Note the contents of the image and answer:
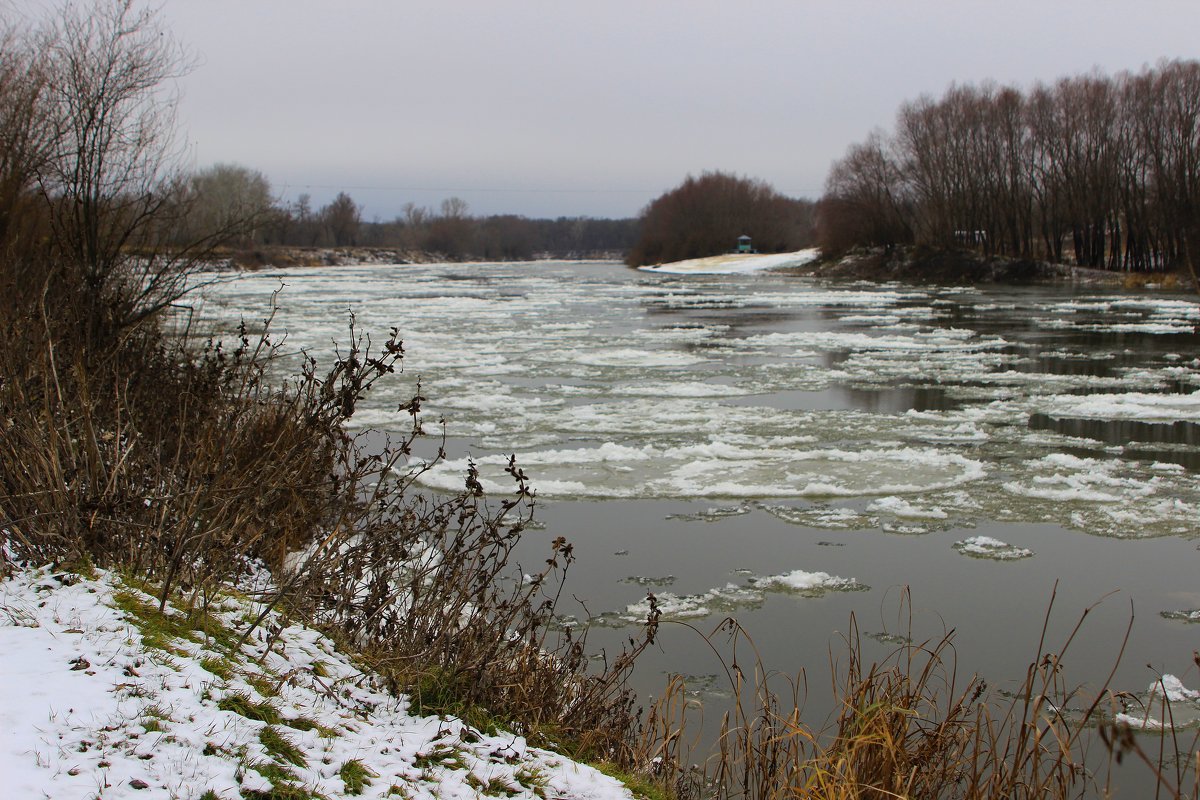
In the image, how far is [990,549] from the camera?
7.62 meters

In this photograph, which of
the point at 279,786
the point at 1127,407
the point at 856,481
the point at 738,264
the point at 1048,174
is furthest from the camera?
the point at 738,264

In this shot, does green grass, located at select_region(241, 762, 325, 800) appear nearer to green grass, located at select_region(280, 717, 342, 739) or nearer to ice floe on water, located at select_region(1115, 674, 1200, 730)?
green grass, located at select_region(280, 717, 342, 739)

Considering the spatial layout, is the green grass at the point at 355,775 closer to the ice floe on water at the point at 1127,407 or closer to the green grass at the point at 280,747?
the green grass at the point at 280,747

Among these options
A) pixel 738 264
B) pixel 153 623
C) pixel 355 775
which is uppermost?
pixel 738 264

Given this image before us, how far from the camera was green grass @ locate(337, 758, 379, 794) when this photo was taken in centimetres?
321

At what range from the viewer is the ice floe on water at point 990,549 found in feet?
24.5

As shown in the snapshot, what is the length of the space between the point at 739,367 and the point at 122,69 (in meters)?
11.4

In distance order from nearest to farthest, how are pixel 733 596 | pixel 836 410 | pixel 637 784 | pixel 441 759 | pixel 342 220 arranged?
pixel 441 759 → pixel 637 784 → pixel 733 596 → pixel 836 410 → pixel 342 220

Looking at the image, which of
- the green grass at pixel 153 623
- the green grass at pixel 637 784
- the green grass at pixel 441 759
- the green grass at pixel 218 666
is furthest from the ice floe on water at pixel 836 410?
the green grass at pixel 218 666

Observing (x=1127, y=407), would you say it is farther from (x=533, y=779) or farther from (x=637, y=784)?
(x=533, y=779)

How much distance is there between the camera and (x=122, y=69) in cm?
1119

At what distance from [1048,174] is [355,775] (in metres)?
58.0

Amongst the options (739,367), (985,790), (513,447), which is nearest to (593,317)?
(739,367)

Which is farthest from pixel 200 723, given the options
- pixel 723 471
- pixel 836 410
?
pixel 836 410
